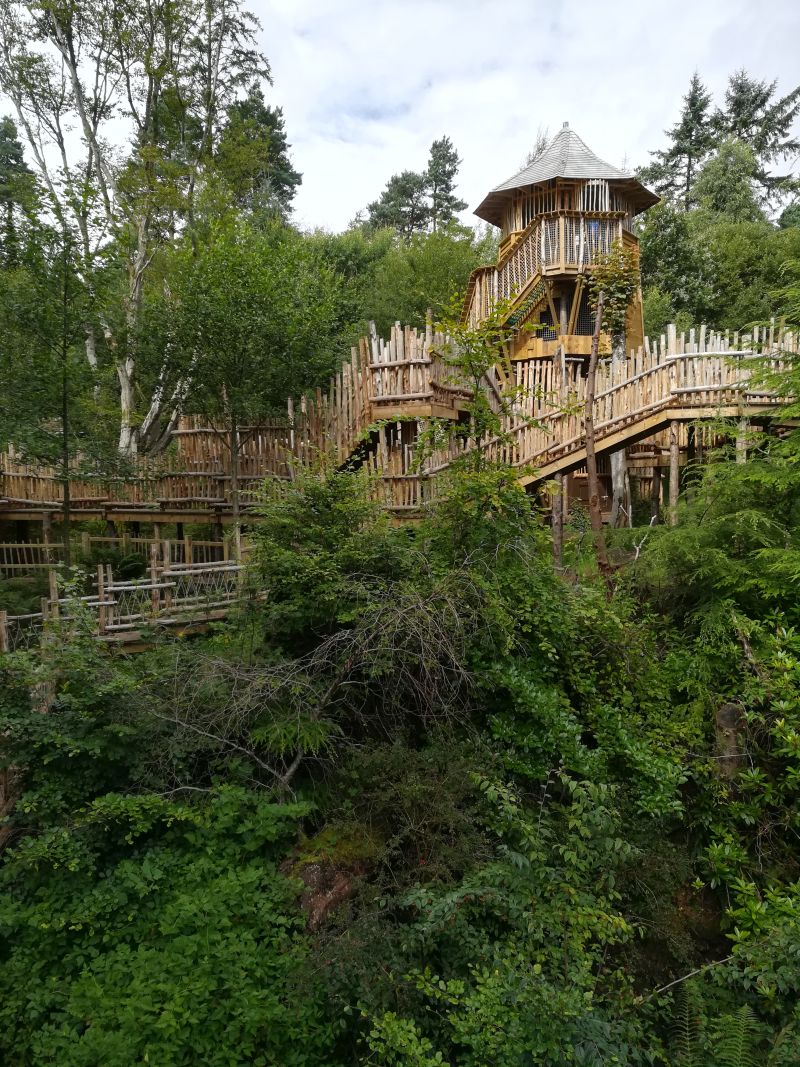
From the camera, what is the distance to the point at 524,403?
39.7 feet

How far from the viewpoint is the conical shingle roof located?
17.6 m

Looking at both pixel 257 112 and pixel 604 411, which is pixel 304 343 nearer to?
pixel 604 411

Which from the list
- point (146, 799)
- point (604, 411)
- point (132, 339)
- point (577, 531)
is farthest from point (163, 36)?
point (146, 799)

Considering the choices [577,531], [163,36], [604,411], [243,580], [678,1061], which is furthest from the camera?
[163,36]

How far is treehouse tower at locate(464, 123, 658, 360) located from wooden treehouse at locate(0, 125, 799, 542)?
0.05 metres

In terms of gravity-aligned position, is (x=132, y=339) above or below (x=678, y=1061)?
above

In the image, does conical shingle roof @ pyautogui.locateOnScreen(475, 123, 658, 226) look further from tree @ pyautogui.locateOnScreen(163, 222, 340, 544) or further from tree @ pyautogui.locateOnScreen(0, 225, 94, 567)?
tree @ pyautogui.locateOnScreen(0, 225, 94, 567)

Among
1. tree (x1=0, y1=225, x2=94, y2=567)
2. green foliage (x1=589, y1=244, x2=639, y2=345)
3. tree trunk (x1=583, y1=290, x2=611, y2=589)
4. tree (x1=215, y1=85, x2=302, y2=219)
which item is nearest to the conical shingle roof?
tree (x1=215, y1=85, x2=302, y2=219)

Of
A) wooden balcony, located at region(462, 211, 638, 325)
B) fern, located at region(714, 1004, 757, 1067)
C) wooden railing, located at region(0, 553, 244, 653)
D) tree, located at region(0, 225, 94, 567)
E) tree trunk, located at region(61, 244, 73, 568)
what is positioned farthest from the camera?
wooden balcony, located at region(462, 211, 638, 325)

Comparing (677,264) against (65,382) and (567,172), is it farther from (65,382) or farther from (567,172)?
(65,382)

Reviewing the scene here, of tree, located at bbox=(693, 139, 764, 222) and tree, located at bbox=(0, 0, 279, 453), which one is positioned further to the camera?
tree, located at bbox=(693, 139, 764, 222)

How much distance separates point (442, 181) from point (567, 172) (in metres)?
23.9

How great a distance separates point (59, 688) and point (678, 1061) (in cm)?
563

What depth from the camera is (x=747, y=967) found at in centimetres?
447
